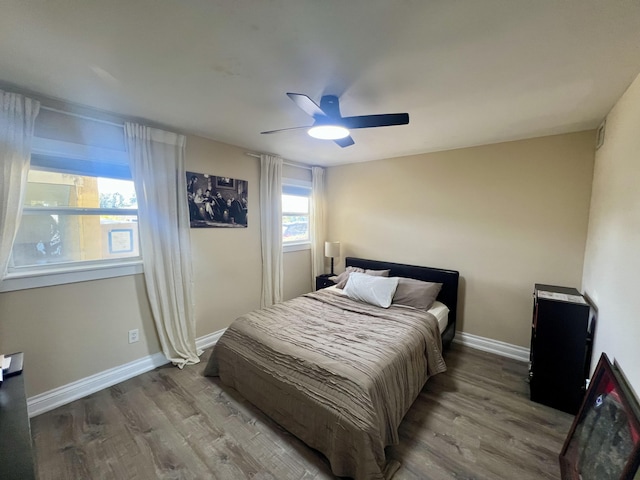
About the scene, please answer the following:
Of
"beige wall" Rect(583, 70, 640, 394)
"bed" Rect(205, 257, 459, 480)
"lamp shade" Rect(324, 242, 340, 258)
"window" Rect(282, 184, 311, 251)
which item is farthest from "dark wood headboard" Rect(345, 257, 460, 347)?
"window" Rect(282, 184, 311, 251)

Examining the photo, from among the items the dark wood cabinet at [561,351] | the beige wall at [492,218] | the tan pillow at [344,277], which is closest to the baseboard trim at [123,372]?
the beige wall at [492,218]

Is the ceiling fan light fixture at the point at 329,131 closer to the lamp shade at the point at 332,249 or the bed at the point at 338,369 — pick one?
the bed at the point at 338,369

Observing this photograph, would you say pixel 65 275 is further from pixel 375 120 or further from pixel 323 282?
pixel 323 282

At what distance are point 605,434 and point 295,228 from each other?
145 inches

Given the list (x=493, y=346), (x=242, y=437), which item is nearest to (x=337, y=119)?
(x=242, y=437)

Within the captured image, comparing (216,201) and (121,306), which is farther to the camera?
(216,201)

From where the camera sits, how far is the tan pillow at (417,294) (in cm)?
294

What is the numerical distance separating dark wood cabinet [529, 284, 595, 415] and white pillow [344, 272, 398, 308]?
1.31 meters

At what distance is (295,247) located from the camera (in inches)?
165

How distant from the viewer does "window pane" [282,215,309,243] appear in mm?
4152

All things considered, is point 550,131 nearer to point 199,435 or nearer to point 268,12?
point 268,12

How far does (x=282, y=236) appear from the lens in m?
3.91

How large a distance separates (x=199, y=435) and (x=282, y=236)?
8.22ft

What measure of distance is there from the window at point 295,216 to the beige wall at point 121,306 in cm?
61
